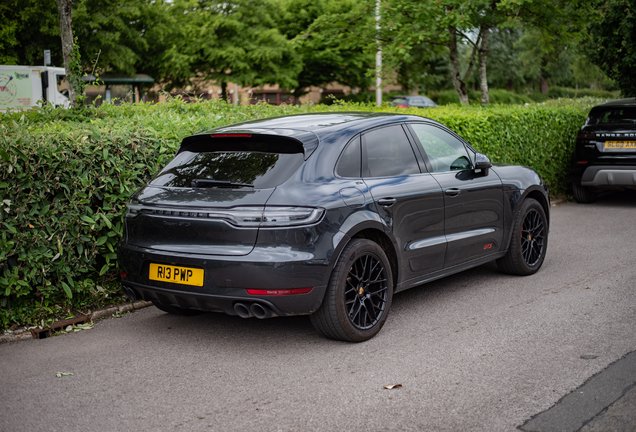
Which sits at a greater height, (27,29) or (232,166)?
(27,29)

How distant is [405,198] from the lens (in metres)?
5.27

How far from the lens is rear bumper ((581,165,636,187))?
10891mm

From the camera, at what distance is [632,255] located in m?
7.66

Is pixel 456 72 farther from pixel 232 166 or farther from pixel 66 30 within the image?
pixel 232 166

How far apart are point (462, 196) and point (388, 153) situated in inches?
37.0

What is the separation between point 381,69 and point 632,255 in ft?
29.7

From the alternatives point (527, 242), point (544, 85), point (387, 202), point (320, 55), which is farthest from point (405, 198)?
point (544, 85)

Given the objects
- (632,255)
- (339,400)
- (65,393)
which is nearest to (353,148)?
(339,400)

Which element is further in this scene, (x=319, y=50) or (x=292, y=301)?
(x=319, y=50)

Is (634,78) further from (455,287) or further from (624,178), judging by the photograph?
(455,287)

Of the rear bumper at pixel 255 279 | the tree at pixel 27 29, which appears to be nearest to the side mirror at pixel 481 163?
the rear bumper at pixel 255 279

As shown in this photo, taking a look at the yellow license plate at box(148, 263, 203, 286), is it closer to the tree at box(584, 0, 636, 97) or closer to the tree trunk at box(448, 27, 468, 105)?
the tree trunk at box(448, 27, 468, 105)

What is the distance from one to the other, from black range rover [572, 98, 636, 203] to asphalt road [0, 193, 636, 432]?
520 centimetres

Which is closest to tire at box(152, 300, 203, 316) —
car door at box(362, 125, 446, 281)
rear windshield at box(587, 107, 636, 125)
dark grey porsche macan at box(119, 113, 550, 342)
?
dark grey porsche macan at box(119, 113, 550, 342)
